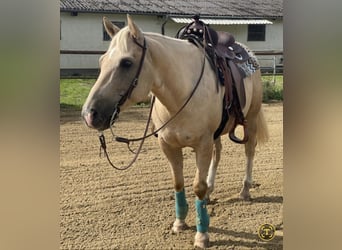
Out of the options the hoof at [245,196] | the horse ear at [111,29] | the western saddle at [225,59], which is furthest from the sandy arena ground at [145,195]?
the horse ear at [111,29]

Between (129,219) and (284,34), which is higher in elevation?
(284,34)

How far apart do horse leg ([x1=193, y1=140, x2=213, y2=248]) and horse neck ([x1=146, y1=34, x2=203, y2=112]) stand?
160 mm

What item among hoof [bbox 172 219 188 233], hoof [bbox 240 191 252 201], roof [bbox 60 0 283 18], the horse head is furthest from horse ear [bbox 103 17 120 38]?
hoof [bbox 240 191 252 201]

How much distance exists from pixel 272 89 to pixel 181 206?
485mm

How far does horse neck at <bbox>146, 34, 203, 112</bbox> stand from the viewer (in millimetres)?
1027

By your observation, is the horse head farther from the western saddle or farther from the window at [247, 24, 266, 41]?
the window at [247, 24, 266, 41]

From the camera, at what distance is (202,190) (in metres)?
1.19

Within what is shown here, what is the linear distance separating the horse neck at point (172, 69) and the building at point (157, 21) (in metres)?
0.10

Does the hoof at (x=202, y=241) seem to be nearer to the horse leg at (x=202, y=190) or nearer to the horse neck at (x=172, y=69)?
the horse leg at (x=202, y=190)
